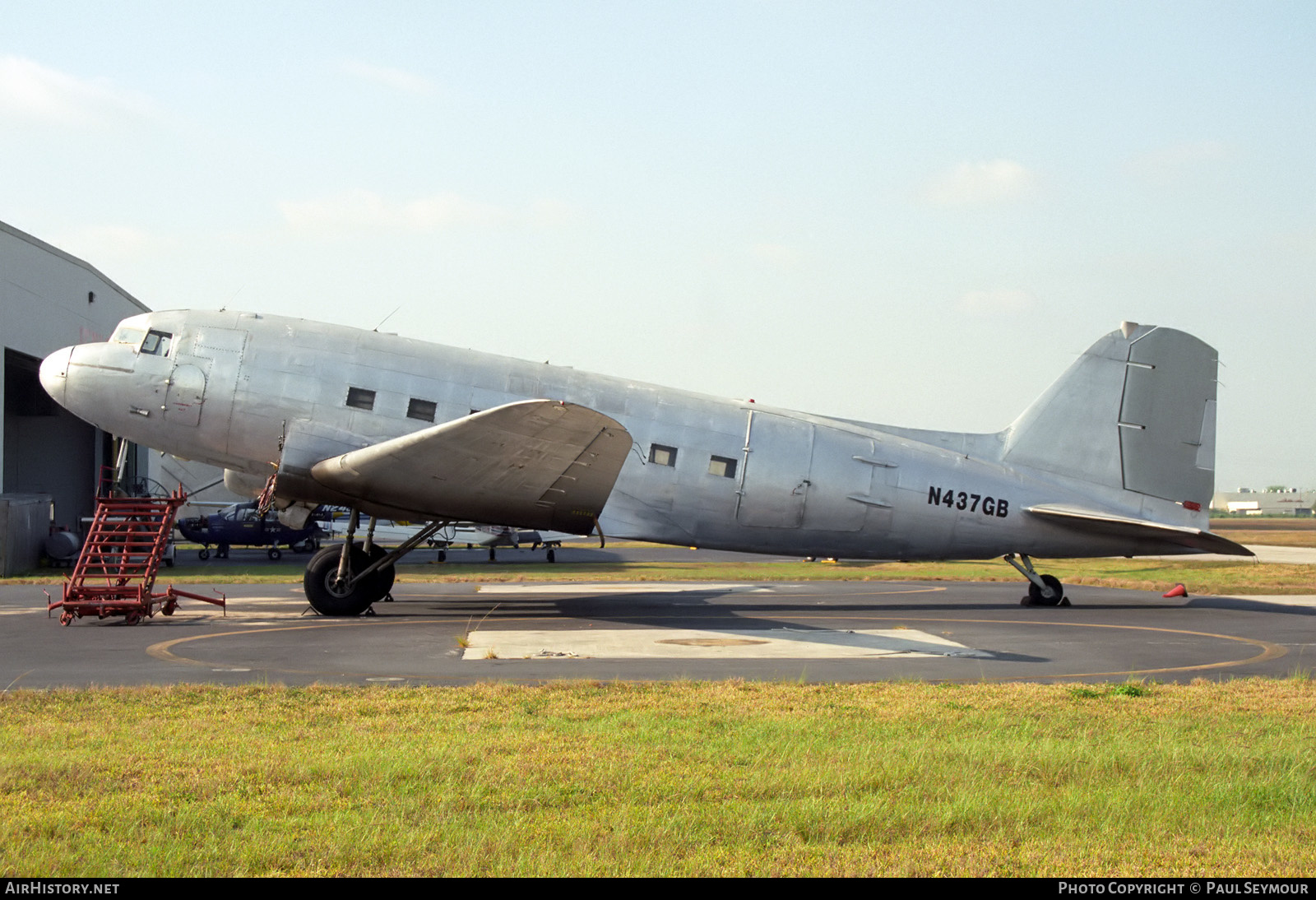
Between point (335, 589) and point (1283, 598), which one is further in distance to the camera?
point (1283, 598)

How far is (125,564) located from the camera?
59.2ft

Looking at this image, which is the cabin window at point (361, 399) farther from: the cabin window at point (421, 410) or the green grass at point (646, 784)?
the green grass at point (646, 784)

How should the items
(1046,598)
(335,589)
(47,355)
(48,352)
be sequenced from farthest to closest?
(47,355), (48,352), (1046,598), (335,589)

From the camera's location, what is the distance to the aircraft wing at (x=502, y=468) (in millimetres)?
15531

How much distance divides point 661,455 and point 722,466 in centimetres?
116

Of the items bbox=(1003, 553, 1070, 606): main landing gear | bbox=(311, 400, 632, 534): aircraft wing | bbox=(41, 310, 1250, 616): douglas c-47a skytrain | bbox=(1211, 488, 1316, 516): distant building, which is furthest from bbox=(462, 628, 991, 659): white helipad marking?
bbox=(1211, 488, 1316, 516): distant building

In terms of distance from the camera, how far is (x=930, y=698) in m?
10.5

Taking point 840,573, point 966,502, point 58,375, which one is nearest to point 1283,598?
point 966,502

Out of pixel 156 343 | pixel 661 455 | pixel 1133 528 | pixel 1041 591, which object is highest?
pixel 156 343

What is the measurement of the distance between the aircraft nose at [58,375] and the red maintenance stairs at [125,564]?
6.81 feet

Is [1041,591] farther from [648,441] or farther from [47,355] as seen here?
[47,355]
